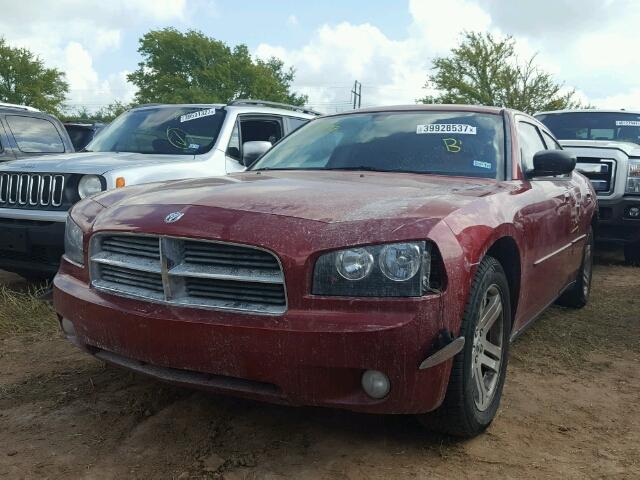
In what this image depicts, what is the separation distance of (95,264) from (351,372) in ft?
4.20

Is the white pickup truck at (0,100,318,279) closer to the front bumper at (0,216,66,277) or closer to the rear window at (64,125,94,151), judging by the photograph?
the front bumper at (0,216,66,277)

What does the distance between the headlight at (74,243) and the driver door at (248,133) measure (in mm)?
2774

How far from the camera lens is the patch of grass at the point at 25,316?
4.41 metres

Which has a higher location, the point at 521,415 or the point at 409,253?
the point at 409,253

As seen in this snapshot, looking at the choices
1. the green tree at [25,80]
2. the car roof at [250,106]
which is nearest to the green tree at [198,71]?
the green tree at [25,80]

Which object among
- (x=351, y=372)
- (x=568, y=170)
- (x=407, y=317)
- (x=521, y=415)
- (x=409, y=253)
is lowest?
(x=521, y=415)

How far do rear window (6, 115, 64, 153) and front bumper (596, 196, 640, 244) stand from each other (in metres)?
6.67

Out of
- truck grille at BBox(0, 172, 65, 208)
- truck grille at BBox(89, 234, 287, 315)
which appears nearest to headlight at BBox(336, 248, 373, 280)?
truck grille at BBox(89, 234, 287, 315)

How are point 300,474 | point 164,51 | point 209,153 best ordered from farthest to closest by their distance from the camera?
point 164,51
point 209,153
point 300,474

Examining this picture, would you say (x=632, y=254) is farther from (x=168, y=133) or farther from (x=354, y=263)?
(x=354, y=263)

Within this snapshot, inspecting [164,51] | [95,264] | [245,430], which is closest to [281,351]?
[245,430]

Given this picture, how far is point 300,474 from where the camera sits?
2438mm

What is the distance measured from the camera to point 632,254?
7.61 m

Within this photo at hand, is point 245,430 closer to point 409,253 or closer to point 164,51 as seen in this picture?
point 409,253
